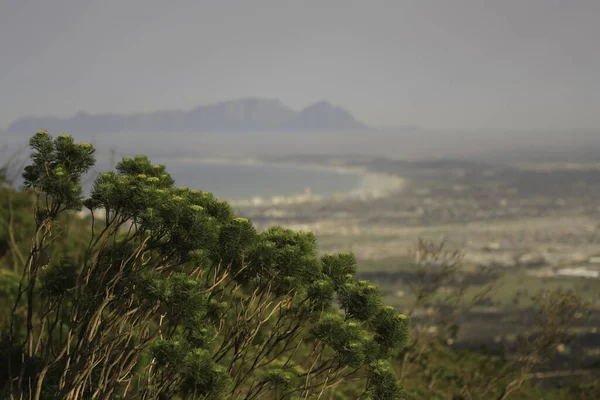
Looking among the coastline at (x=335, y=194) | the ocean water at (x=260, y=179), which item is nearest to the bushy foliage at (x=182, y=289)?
the coastline at (x=335, y=194)

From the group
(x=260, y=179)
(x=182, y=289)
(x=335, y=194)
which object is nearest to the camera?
(x=182, y=289)

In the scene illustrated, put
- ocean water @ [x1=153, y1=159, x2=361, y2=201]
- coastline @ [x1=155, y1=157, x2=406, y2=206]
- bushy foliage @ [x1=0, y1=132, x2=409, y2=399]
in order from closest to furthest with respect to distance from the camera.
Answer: bushy foliage @ [x1=0, y1=132, x2=409, y2=399]
coastline @ [x1=155, y1=157, x2=406, y2=206]
ocean water @ [x1=153, y1=159, x2=361, y2=201]

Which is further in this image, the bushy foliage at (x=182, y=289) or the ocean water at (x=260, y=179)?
the ocean water at (x=260, y=179)

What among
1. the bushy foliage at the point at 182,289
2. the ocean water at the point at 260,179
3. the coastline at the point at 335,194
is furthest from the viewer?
the ocean water at the point at 260,179

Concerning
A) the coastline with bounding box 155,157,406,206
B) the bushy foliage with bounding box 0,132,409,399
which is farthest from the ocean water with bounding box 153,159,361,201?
the bushy foliage with bounding box 0,132,409,399

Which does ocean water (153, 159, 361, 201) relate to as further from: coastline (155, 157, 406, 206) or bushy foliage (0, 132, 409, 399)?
bushy foliage (0, 132, 409, 399)

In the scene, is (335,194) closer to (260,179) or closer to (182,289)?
(260,179)

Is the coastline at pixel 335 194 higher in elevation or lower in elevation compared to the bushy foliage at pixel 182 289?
lower

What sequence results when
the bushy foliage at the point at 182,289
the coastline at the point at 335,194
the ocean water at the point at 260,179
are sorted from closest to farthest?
the bushy foliage at the point at 182,289
the coastline at the point at 335,194
the ocean water at the point at 260,179

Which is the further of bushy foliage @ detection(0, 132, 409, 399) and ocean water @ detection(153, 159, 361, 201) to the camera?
ocean water @ detection(153, 159, 361, 201)

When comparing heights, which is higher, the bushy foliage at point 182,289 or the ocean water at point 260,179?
the bushy foliage at point 182,289

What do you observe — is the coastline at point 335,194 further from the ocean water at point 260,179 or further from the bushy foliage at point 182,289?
the bushy foliage at point 182,289

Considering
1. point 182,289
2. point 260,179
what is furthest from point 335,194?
point 182,289

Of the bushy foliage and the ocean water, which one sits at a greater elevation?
the bushy foliage
